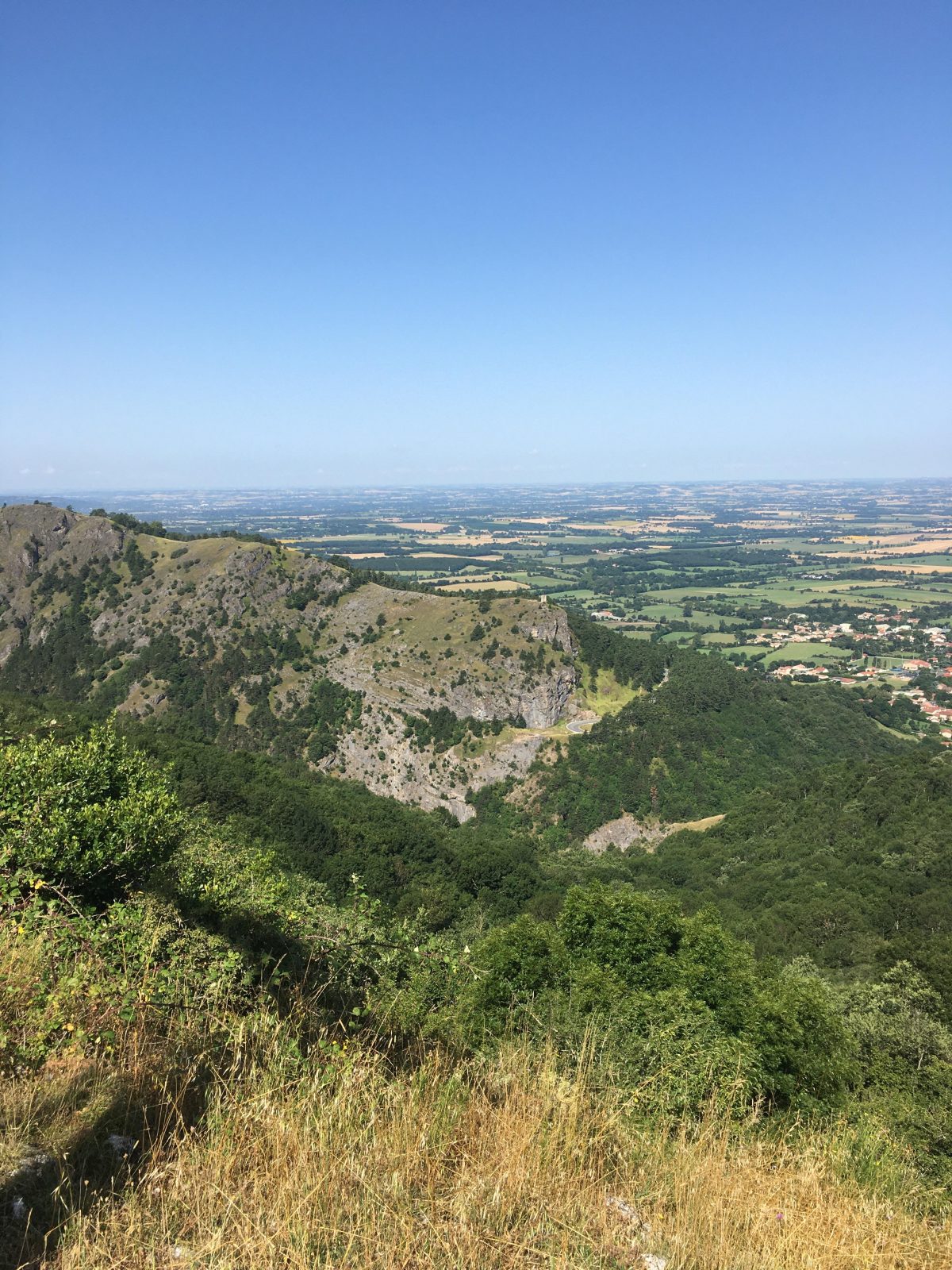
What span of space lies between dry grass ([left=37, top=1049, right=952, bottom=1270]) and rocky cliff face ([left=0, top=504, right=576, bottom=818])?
256 feet

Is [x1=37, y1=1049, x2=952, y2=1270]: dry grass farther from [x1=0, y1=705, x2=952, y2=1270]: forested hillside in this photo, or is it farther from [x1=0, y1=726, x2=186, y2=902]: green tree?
[x1=0, y1=726, x2=186, y2=902]: green tree

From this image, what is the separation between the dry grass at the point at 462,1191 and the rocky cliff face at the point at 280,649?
256 feet

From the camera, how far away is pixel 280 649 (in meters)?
102

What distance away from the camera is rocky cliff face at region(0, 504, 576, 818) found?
88.0 metres

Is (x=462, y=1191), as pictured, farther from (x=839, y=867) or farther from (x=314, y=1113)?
(x=839, y=867)

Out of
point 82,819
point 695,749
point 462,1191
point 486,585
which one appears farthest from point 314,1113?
point 486,585

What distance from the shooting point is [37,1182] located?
2.99m

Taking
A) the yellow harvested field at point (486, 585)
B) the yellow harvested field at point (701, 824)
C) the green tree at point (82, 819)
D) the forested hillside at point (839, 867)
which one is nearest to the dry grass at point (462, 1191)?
the green tree at point (82, 819)

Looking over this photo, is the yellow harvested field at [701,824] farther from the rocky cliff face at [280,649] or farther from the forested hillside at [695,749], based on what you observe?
the rocky cliff face at [280,649]

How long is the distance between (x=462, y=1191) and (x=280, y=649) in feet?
340

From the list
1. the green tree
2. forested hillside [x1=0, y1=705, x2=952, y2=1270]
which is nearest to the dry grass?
forested hillside [x1=0, y1=705, x2=952, y2=1270]

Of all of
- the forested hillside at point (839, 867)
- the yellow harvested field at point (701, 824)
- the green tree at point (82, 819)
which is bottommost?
the yellow harvested field at point (701, 824)

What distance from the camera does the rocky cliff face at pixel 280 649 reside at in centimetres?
8800

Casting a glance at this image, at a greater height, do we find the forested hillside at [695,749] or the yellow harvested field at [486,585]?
the yellow harvested field at [486,585]
